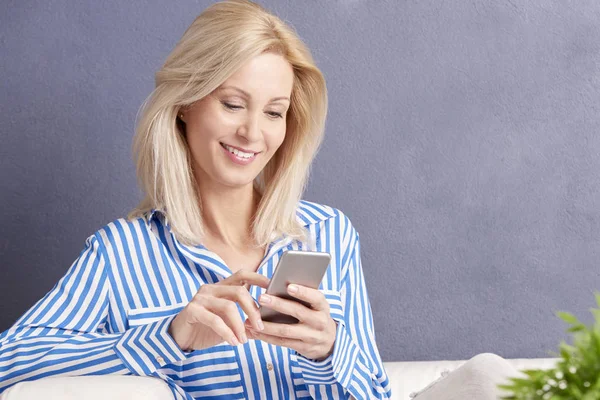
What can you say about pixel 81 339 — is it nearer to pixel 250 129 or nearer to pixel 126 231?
pixel 126 231

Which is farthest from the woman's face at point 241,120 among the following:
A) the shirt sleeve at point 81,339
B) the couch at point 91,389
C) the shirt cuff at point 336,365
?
the couch at point 91,389

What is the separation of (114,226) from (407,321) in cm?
99

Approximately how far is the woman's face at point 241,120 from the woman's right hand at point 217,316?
1.20ft

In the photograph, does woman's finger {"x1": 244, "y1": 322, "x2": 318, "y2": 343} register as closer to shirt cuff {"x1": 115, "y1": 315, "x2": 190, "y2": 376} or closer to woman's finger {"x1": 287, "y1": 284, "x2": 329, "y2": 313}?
woman's finger {"x1": 287, "y1": 284, "x2": 329, "y2": 313}

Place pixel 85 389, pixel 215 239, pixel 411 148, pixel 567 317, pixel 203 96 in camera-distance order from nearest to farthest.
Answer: pixel 567 317, pixel 85 389, pixel 203 96, pixel 215 239, pixel 411 148

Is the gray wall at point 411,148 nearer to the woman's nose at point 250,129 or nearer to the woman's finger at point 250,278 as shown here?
the woman's nose at point 250,129

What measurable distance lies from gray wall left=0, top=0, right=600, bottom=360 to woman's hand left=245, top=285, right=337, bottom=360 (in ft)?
2.75

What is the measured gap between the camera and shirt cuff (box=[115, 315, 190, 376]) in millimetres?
1432

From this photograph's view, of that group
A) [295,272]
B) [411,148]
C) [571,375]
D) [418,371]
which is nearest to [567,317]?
[571,375]

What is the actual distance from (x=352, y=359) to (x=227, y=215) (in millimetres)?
474

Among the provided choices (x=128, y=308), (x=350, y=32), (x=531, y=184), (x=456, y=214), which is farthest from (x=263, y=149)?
(x=531, y=184)

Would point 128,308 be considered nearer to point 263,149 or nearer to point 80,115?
point 263,149

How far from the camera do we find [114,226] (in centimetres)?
173

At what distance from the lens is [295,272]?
52.3 inches
